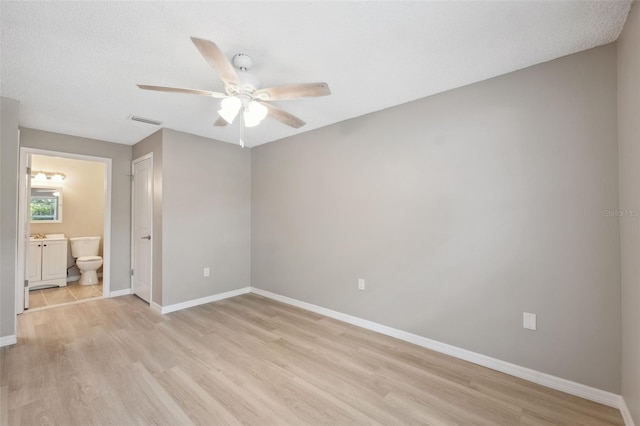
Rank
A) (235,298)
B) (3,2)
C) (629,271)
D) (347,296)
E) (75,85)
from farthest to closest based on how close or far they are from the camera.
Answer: (235,298), (347,296), (75,85), (629,271), (3,2)

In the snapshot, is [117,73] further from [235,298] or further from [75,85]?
[235,298]

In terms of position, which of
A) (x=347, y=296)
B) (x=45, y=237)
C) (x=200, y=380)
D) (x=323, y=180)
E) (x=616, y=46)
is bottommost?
(x=200, y=380)

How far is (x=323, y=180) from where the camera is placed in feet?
11.5

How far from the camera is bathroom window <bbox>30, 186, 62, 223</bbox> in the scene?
16.1 feet

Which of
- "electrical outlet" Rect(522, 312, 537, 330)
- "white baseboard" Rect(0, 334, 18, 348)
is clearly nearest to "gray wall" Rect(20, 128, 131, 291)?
"white baseboard" Rect(0, 334, 18, 348)

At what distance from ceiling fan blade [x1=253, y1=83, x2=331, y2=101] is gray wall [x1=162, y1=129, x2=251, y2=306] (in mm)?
2321

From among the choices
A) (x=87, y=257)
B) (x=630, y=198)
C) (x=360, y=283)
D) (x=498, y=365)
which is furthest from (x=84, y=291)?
(x=630, y=198)

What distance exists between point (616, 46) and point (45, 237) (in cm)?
755

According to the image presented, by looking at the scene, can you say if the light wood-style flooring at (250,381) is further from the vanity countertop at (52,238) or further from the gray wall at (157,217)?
the vanity countertop at (52,238)

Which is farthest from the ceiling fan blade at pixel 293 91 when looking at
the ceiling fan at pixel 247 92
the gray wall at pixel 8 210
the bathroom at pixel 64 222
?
the bathroom at pixel 64 222

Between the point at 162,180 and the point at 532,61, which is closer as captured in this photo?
the point at 532,61

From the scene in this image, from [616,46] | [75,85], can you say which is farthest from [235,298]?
[616,46]

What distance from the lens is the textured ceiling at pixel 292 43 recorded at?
5.00 ft

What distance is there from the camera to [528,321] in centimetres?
209
